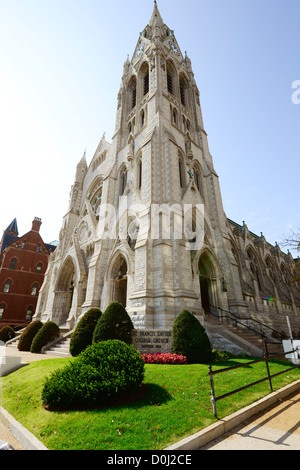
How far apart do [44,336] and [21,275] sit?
25.6 m

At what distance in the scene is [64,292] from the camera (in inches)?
940

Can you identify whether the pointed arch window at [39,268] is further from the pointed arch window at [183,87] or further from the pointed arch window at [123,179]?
the pointed arch window at [183,87]

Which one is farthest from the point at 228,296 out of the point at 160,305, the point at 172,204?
the point at 172,204

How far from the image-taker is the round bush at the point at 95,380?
4.86 meters

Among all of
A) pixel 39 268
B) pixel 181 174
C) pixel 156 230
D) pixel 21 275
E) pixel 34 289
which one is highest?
pixel 181 174

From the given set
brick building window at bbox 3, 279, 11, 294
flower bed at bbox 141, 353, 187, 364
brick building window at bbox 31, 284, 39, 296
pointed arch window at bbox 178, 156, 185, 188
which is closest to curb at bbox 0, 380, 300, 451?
flower bed at bbox 141, 353, 187, 364

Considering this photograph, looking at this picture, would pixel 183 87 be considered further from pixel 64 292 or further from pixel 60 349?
pixel 60 349

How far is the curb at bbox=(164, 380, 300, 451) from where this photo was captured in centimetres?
344

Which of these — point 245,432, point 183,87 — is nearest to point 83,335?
point 245,432

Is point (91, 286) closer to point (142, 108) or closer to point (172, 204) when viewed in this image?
point (172, 204)

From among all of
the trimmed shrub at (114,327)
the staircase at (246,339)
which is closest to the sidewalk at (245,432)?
the trimmed shrub at (114,327)

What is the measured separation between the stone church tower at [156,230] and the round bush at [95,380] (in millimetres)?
6981

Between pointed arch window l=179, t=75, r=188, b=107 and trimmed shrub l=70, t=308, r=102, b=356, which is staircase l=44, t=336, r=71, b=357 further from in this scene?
pointed arch window l=179, t=75, r=188, b=107

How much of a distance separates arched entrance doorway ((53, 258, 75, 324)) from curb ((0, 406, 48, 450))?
18932mm
